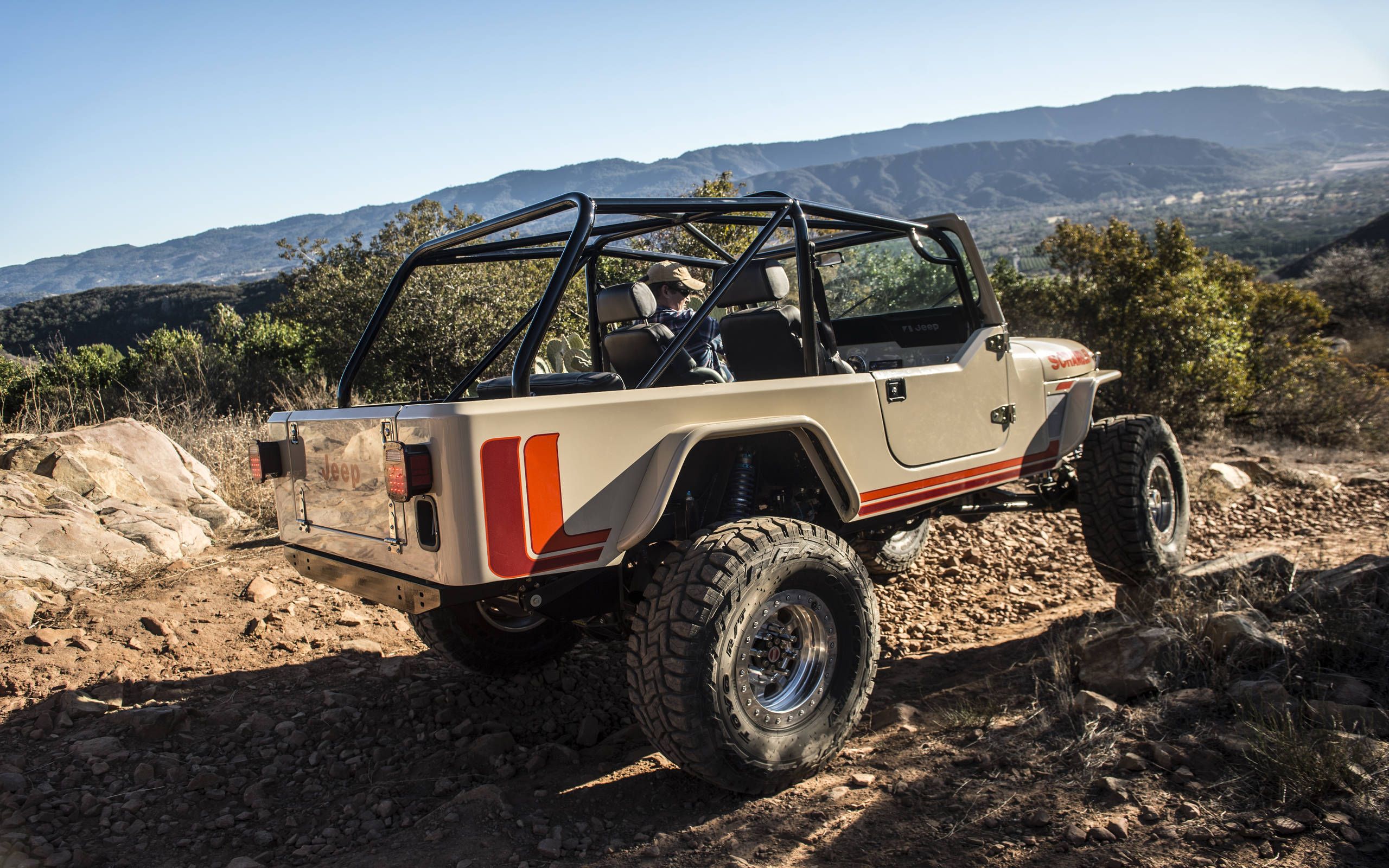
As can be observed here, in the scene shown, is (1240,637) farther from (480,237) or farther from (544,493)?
(480,237)

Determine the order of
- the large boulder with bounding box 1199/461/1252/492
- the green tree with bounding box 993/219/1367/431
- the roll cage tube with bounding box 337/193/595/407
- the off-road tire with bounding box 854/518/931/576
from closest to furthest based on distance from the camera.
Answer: the roll cage tube with bounding box 337/193/595/407 < the off-road tire with bounding box 854/518/931/576 < the large boulder with bounding box 1199/461/1252/492 < the green tree with bounding box 993/219/1367/431

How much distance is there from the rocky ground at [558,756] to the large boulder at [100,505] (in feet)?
1.30

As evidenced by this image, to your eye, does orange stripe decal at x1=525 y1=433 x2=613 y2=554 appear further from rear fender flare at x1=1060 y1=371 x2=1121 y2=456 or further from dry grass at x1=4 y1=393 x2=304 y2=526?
dry grass at x1=4 y1=393 x2=304 y2=526

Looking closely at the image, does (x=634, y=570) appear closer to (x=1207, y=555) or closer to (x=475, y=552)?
(x=475, y=552)

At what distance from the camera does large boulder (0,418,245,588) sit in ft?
16.8

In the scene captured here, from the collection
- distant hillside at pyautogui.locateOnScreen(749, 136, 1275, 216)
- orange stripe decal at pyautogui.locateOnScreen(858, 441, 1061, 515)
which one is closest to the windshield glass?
orange stripe decal at pyautogui.locateOnScreen(858, 441, 1061, 515)

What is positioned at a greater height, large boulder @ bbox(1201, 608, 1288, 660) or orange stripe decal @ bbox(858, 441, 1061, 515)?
orange stripe decal @ bbox(858, 441, 1061, 515)

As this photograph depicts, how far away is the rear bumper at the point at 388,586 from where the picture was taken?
2.50m

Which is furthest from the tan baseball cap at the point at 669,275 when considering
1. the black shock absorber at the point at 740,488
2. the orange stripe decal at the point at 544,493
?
the orange stripe decal at the point at 544,493

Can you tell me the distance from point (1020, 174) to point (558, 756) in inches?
7121

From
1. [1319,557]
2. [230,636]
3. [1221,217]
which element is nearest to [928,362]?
[1319,557]

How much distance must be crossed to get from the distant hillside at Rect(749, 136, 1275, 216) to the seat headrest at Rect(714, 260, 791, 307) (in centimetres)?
12774

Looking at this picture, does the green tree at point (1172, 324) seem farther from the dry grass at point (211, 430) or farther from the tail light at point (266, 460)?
the tail light at point (266, 460)

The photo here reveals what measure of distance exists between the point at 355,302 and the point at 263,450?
861cm
